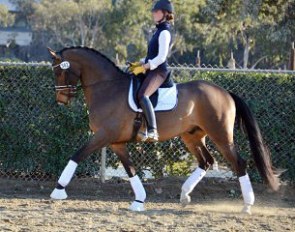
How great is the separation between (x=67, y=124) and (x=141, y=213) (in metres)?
2.61

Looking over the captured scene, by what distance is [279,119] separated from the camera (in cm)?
1012

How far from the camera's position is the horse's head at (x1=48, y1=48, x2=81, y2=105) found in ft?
27.0

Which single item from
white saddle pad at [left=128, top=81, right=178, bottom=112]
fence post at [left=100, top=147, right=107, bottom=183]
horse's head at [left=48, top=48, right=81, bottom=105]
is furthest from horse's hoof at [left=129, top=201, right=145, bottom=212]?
fence post at [left=100, top=147, right=107, bottom=183]

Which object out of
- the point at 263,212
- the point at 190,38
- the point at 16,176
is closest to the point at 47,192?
the point at 16,176

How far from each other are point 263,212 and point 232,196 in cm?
149

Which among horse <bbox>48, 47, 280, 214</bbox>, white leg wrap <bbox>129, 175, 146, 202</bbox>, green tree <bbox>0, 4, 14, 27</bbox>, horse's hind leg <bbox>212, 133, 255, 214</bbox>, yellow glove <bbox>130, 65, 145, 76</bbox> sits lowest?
green tree <bbox>0, 4, 14, 27</bbox>

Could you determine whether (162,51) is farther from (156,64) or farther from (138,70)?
(138,70)

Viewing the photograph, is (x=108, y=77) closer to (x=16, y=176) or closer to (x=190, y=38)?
(x=16, y=176)

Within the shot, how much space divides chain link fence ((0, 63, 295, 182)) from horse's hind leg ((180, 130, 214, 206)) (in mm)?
1324

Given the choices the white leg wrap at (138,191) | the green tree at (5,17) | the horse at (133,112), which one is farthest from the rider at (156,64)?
the green tree at (5,17)

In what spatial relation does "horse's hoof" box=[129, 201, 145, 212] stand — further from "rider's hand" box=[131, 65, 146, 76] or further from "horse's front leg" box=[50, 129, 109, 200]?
"rider's hand" box=[131, 65, 146, 76]

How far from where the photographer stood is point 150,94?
26.4 feet

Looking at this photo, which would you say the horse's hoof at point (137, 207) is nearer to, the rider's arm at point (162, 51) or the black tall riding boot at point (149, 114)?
the black tall riding boot at point (149, 114)

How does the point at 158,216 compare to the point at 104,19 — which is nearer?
the point at 158,216
